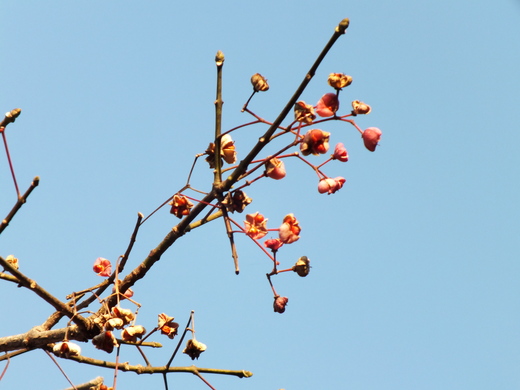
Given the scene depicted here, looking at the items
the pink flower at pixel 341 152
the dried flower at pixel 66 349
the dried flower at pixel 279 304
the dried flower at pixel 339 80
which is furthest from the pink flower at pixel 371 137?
the dried flower at pixel 66 349

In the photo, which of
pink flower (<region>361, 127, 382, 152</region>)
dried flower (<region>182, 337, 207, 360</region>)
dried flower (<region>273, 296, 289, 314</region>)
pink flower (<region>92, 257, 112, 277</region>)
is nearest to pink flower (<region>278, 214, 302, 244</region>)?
dried flower (<region>273, 296, 289, 314</region>)

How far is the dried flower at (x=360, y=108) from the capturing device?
7.34ft

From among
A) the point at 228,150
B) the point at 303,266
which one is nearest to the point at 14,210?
the point at 228,150

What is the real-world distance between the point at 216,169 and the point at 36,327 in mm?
1362

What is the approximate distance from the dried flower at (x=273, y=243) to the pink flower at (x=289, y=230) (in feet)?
0.05

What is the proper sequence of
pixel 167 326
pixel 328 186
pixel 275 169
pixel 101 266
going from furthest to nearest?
pixel 101 266
pixel 167 326
pixel 328 186
pixel 275 169

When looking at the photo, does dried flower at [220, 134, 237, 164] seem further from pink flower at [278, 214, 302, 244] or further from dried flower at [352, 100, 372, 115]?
dried flower at [352, 100, 372, 115]

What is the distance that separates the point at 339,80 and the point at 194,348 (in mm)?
1420

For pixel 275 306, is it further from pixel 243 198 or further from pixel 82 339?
pixel 82 339

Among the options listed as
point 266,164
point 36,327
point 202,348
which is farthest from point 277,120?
point 36,327

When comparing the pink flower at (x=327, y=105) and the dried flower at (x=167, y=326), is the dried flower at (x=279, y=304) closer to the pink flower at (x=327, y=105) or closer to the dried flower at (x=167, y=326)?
the dried flower at (x=167, y=326)

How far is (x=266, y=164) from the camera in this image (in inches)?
92.5

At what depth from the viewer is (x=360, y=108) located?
2.24 meters

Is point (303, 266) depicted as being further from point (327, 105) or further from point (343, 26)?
point (343, 26)
